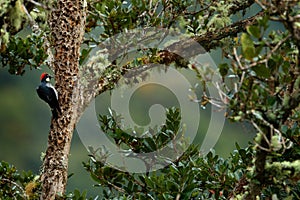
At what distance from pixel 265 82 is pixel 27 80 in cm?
2321

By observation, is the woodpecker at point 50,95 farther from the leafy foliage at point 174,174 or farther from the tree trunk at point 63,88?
the leafy foliage at point 174,174

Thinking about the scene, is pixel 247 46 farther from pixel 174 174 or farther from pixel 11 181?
pixel 11 181

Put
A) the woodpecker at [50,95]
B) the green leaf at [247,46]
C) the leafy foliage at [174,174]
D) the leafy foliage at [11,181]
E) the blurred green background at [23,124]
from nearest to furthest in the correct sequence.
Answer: the green leaf at [247,46] < the leafy foliage at [174,174] < the woodpecker at [50,95] < the leafy foliage at [11,181] < the blurred green background at [23,124]

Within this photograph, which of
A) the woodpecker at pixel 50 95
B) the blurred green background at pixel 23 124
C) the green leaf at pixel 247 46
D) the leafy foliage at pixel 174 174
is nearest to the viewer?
the green leaf at pixel 247 46

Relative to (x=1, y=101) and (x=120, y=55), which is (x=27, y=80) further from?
(x=120, y=55)

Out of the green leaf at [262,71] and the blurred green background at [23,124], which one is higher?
the blurred green background at [23,124]

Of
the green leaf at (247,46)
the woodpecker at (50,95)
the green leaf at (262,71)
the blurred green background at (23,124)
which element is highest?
the blurred green background at (23,124)

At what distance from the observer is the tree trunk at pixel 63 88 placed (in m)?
2.28

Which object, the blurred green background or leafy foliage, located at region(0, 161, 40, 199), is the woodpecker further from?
the blurred green background

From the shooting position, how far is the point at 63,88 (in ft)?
7.57

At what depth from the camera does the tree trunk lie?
228 centimetres

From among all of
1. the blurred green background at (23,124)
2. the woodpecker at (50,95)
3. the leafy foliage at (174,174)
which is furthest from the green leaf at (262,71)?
the blurred green background at (23,124)

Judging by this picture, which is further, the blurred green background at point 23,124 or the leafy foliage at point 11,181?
the blurred green background at point 23,124

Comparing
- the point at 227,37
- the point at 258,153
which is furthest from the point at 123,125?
the point at 258,153
